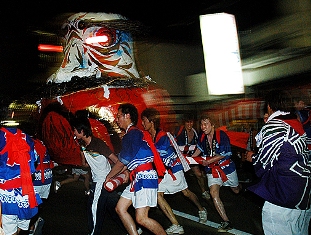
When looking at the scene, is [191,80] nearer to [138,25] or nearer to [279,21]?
[279,21]

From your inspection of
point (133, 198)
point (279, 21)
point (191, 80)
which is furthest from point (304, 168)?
point (191, 80)

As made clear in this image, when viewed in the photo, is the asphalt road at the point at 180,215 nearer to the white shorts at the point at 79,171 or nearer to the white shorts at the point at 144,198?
the white shorts at the point at 79,171

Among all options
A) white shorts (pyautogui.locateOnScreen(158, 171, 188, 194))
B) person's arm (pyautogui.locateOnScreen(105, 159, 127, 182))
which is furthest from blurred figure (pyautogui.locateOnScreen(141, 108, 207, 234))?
person's arm (pyautogui.locateOnScreen(105, 159, 127, 182))

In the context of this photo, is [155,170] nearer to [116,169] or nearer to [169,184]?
[116,169]

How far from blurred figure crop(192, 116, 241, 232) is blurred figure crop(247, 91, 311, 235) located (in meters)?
1.82

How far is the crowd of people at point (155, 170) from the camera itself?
9.72ft

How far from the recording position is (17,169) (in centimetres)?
334

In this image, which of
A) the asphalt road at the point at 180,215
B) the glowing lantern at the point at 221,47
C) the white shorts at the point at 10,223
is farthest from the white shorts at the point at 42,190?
the glowing lantern at the point at 221,47

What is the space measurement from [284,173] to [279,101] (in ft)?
2.01

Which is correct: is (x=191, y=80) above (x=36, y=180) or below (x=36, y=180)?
above

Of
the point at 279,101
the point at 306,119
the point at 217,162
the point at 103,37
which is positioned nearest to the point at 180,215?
the point at 217,162

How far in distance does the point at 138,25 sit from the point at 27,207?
4656 millimetres

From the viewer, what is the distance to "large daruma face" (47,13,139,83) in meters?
6.71

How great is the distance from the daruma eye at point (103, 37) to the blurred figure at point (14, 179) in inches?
143
